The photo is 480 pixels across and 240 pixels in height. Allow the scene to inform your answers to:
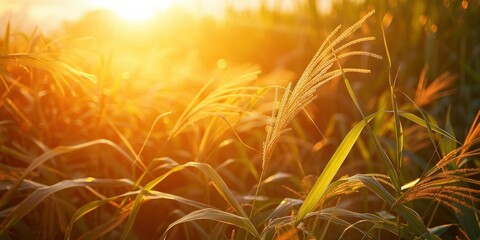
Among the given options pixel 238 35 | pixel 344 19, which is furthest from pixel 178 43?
pixel 344 19

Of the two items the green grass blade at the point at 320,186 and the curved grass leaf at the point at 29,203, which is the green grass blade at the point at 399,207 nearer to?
the green grass blade at the point at 320,186

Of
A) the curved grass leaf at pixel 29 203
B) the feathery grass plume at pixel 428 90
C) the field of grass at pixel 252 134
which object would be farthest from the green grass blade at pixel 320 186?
the feathery grass plume at pixel 428 90

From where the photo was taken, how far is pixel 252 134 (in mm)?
3094

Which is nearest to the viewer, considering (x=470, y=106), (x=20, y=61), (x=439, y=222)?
(x=20, y=61)

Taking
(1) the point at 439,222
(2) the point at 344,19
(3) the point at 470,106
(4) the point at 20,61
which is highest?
(4) the point at 20,61

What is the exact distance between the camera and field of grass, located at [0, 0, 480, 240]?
117cm

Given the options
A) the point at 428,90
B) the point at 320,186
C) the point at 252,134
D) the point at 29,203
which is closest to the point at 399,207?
the point at 320,186

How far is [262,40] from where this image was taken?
5023mm

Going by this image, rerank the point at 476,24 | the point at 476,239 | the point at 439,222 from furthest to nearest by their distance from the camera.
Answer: the point at 476,24 < the point at 439,222 < the point at 476,239

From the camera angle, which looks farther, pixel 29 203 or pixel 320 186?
pixel 29 203

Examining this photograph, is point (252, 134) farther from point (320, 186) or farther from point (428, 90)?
point (320, 186)

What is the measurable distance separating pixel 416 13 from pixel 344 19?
0.89m

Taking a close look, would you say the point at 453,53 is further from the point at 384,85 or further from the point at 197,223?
the point at 197,223

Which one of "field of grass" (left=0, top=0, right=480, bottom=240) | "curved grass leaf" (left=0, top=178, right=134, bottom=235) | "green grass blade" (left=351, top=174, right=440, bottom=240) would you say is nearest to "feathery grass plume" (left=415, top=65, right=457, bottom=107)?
"field of grass" (left=0, top=0, right=480, bottom=240)
